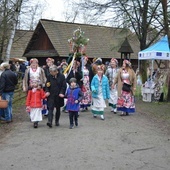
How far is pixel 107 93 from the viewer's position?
11.0 meters

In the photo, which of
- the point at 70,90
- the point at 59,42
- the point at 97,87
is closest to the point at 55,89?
the point at 70,90

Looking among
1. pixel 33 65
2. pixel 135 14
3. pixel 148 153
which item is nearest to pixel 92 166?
pixel 148 153

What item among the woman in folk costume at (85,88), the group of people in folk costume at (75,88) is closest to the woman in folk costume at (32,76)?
the group of people in folk costume at (75,88)

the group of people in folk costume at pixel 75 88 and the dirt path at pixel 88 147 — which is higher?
the group of people in folk costume at pixel 75 88

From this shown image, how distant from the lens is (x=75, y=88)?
31.0 ft

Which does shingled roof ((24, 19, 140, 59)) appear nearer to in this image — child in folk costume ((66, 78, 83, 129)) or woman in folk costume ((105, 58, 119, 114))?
woman in folk costume ((105, 58, 119, 114))

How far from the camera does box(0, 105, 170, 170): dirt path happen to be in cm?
596

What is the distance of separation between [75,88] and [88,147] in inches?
103

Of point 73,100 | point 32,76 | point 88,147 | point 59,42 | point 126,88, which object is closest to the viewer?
point 88,147

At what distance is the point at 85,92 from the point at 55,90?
3075 mm

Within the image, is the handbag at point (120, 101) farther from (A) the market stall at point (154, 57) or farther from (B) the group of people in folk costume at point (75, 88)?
(A) the market stall at point (154, 57)

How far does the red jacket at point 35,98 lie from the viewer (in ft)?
31.0

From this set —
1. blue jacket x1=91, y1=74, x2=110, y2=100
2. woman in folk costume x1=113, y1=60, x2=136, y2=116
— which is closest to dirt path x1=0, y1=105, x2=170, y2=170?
blue jacket x1=91, y1=74, x2=110, y2=100

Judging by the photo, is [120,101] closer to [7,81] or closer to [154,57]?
[7,81]
